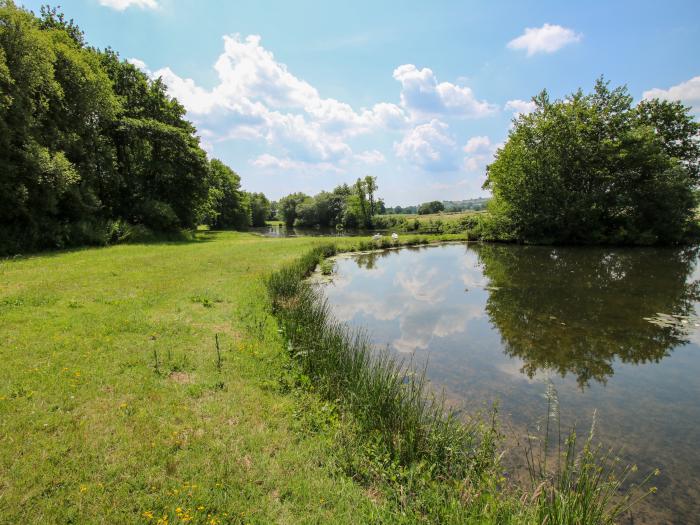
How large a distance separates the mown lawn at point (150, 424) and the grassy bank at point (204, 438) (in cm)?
2

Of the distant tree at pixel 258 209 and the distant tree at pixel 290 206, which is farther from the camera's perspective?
the distant tree at pixel 290 206

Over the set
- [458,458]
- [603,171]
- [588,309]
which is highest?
[603,171]

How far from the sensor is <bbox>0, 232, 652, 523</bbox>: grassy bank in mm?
3482

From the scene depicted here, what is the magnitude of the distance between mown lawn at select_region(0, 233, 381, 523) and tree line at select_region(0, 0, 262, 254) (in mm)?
11409

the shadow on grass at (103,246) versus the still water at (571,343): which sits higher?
the shadow on grass at (103,246)

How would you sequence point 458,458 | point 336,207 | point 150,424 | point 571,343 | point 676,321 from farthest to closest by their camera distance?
point 336,207 → point 676,321 → point 571,343 → point 150,424 → point 458,458

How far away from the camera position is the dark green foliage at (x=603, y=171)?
3055cm

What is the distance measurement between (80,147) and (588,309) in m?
27.8

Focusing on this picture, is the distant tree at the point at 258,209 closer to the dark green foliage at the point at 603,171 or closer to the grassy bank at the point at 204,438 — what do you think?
the dark green foliage at the point at 603,171

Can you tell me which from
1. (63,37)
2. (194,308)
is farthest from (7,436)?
(63,37)

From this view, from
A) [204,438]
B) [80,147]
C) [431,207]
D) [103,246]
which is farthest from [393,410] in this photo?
[431,207]

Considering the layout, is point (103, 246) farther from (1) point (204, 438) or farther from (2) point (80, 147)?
(1) point (204, 438)

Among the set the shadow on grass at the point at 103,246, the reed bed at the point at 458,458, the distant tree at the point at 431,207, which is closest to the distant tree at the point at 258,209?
the distant tree at the point at 431,207

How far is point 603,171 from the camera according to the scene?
31.7 m
